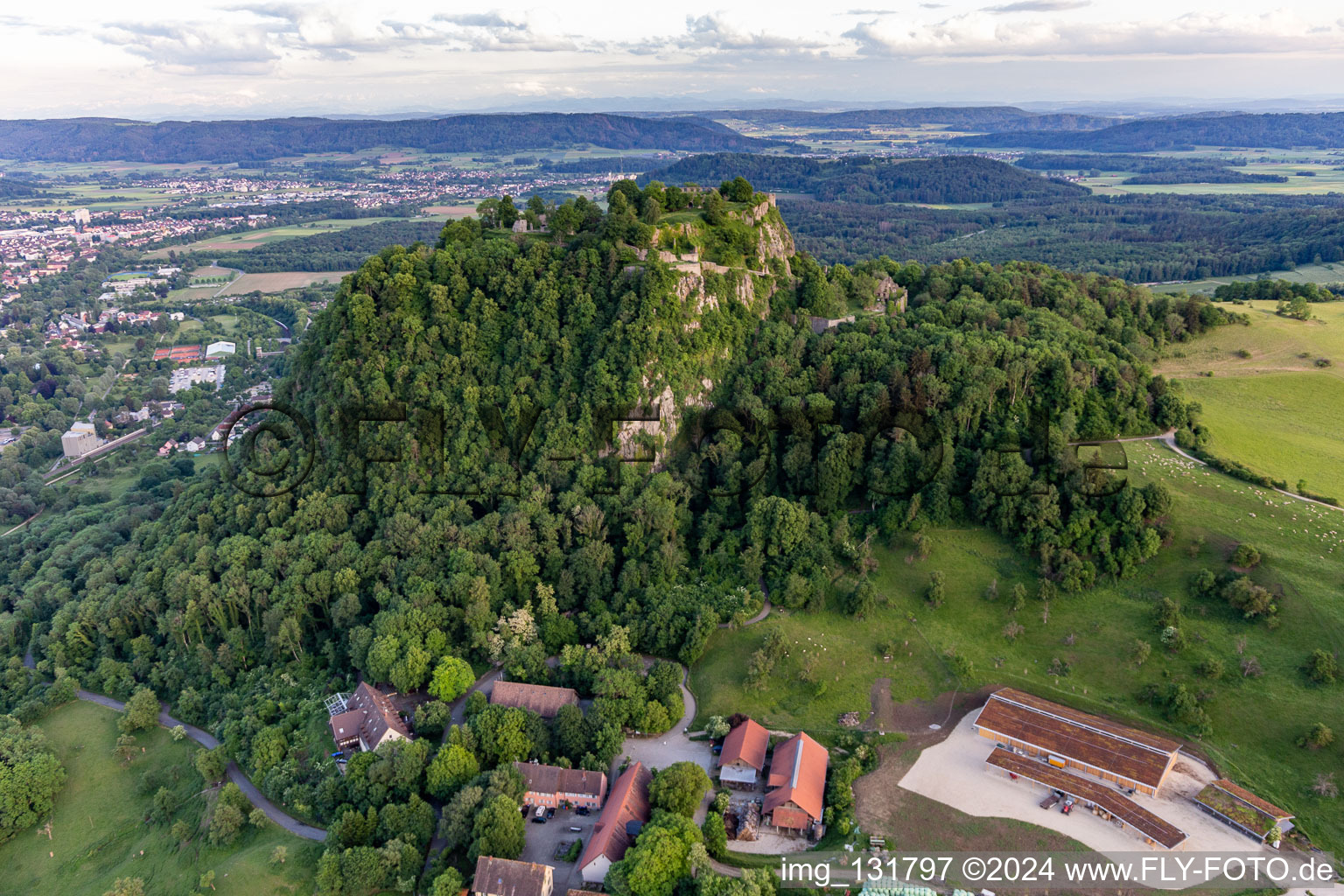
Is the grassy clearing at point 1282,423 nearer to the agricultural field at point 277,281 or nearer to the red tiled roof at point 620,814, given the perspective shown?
the red tiled roof at point 620,814

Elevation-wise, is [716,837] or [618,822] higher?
[618,822]

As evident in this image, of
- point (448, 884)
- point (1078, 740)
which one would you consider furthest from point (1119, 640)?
point (448, 884)

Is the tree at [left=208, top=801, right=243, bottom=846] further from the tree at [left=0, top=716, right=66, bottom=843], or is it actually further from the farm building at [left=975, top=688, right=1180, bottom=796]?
the farm building at [left=975, top=688, right=1180, bottom=796]

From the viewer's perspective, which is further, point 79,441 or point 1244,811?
point 79,441

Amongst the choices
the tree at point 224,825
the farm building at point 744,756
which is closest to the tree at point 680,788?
the farm building at point 744,756

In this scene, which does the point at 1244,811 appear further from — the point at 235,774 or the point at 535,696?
the point at 235,774

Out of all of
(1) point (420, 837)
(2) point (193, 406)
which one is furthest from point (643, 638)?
(2) point (193, 406)

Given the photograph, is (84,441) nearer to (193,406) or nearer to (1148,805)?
(193,406)
